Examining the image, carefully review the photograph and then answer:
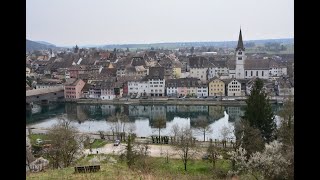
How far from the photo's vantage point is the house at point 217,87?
591 inches

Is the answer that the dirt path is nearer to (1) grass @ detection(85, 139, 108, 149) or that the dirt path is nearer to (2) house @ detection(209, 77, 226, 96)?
(1) grass @ detection(85, 139, 108, 149)

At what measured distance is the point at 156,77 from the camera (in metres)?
16.1

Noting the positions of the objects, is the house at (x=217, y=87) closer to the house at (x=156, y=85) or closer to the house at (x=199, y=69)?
the house at (x=156, y=85)

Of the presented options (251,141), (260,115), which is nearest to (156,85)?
(260,115)

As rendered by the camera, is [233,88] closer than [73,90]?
Yes

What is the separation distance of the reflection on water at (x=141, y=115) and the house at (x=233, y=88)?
1.63 m

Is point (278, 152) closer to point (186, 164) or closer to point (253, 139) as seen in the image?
point (253, 139)

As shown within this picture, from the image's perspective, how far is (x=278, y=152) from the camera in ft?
12.7

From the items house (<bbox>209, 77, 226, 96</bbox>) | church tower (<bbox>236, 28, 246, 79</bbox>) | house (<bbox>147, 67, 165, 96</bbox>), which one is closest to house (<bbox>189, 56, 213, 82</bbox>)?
church tower (<bbox>236, 28, 246, 79</bbox>)

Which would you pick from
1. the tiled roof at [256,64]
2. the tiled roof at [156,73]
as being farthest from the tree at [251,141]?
the tiled roof at [256,64]

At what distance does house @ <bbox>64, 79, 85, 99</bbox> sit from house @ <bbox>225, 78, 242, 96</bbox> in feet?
18.2

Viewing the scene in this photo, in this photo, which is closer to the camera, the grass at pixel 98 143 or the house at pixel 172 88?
the grass at pixel 98 143

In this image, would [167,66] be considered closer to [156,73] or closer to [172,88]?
[156,73]
